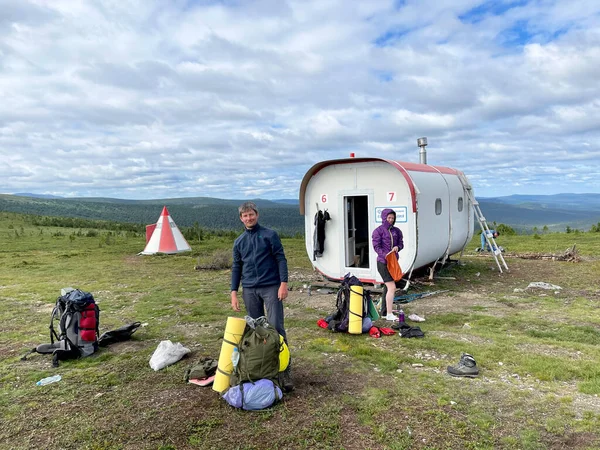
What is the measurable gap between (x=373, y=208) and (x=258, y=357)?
642cm

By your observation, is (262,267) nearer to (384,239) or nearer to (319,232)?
(384,239)

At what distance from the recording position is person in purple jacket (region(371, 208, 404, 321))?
8133mm

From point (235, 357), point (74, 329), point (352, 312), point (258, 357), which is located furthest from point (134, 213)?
point (258, 357)

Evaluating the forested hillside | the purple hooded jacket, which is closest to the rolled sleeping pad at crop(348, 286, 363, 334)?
the purple hooded jacket

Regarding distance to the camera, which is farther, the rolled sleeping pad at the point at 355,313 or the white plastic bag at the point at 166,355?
the rolled sleeping pad at the point at 355,313

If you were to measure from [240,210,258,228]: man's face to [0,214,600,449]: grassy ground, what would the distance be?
2051mm

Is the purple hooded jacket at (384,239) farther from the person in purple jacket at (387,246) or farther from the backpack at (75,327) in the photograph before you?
the backpack at (75,327)

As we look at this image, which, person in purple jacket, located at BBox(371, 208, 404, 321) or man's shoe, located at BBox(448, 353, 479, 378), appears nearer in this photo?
man's shoe, located at BBox(448, 353, 479, 378)

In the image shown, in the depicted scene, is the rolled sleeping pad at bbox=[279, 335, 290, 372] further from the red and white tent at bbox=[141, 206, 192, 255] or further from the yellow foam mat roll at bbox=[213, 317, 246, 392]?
the red and white tent at bbox=[141, 206, 192, 255]

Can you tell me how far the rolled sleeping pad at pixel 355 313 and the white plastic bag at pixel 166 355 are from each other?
107 inches

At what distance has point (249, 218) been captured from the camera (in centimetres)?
542

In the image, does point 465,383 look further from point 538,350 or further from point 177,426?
point 177,426

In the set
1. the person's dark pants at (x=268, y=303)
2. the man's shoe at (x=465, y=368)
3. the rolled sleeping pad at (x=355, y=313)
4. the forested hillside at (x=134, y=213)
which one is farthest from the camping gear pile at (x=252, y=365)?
the forested hillside at (x=134, y=213)

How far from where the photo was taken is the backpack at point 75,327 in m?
6.30
